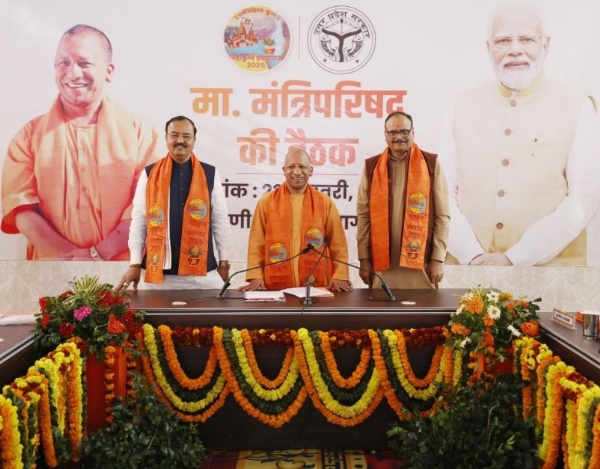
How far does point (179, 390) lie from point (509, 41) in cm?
371

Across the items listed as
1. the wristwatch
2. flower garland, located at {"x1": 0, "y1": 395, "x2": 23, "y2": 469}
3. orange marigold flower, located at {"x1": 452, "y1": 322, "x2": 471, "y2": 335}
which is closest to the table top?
orange marigold flower, located at {"x1": 452, "y1": 322, "x2": 471, "y2": 335}

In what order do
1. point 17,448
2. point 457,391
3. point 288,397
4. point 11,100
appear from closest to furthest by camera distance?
1. point 17,448
2. point 457,391
3. point 288,397
4. point 11,100

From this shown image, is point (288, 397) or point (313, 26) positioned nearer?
point (288, 397)

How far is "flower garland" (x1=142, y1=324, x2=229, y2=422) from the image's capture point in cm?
285

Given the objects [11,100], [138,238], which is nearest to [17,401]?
[138,238]

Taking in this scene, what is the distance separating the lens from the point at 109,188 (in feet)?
16.5

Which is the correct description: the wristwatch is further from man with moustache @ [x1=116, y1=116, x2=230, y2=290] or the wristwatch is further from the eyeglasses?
the eyeglasses

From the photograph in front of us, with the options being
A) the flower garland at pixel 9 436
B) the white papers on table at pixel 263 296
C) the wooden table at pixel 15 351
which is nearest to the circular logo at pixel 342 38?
the white papers on table at pixel 263 296

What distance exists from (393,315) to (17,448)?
63.7 inches

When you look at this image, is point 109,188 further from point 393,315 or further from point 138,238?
point 393,315

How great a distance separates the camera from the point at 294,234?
3865 millimetres

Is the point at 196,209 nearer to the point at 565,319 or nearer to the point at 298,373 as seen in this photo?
the point at 298,373

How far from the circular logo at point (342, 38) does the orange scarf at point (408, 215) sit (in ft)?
4.42

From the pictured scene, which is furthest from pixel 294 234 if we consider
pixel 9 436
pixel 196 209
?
pixel 9 436
